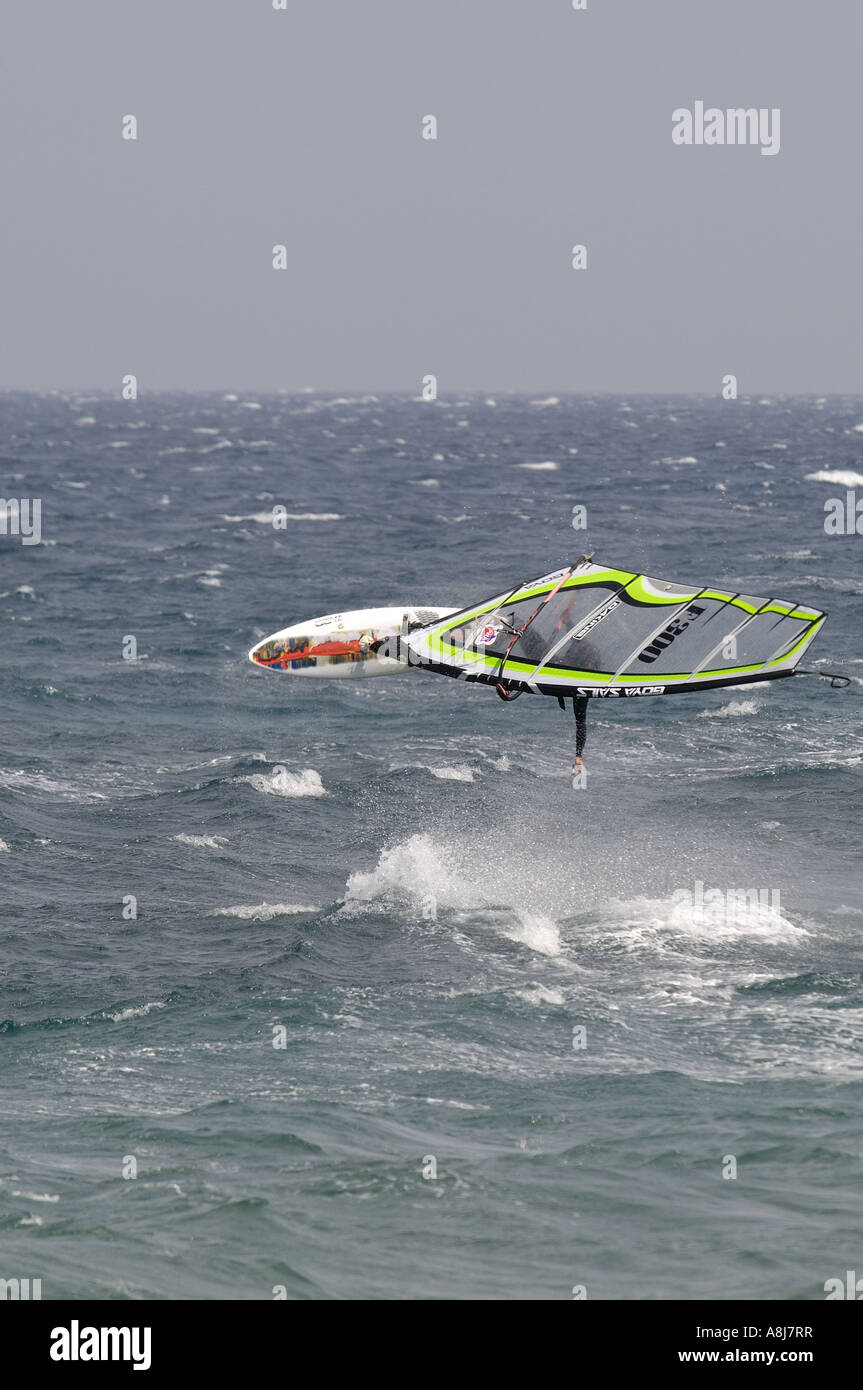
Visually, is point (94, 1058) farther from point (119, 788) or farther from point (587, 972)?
point (119, 788)

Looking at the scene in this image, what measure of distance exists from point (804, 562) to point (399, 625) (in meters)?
71.3

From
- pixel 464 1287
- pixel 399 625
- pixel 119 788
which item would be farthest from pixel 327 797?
pixel 464 1287

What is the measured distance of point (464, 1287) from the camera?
90.6ft

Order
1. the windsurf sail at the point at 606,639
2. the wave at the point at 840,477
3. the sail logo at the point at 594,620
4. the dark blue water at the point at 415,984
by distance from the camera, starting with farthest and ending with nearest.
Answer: the wave at the point at 840,477, the sail logo at the point at 594,620, the windsurf sail at the point at 606,639, the dark blue water at the point at 415,984

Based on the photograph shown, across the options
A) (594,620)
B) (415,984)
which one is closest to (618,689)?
(594,620)

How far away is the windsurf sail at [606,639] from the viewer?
119 feet

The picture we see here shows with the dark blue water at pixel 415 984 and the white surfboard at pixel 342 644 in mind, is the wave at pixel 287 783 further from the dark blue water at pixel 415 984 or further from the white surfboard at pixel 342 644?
the white surfboard at pixel 342 644

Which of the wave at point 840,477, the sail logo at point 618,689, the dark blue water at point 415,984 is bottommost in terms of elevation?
the dark blue water at point 415,984
